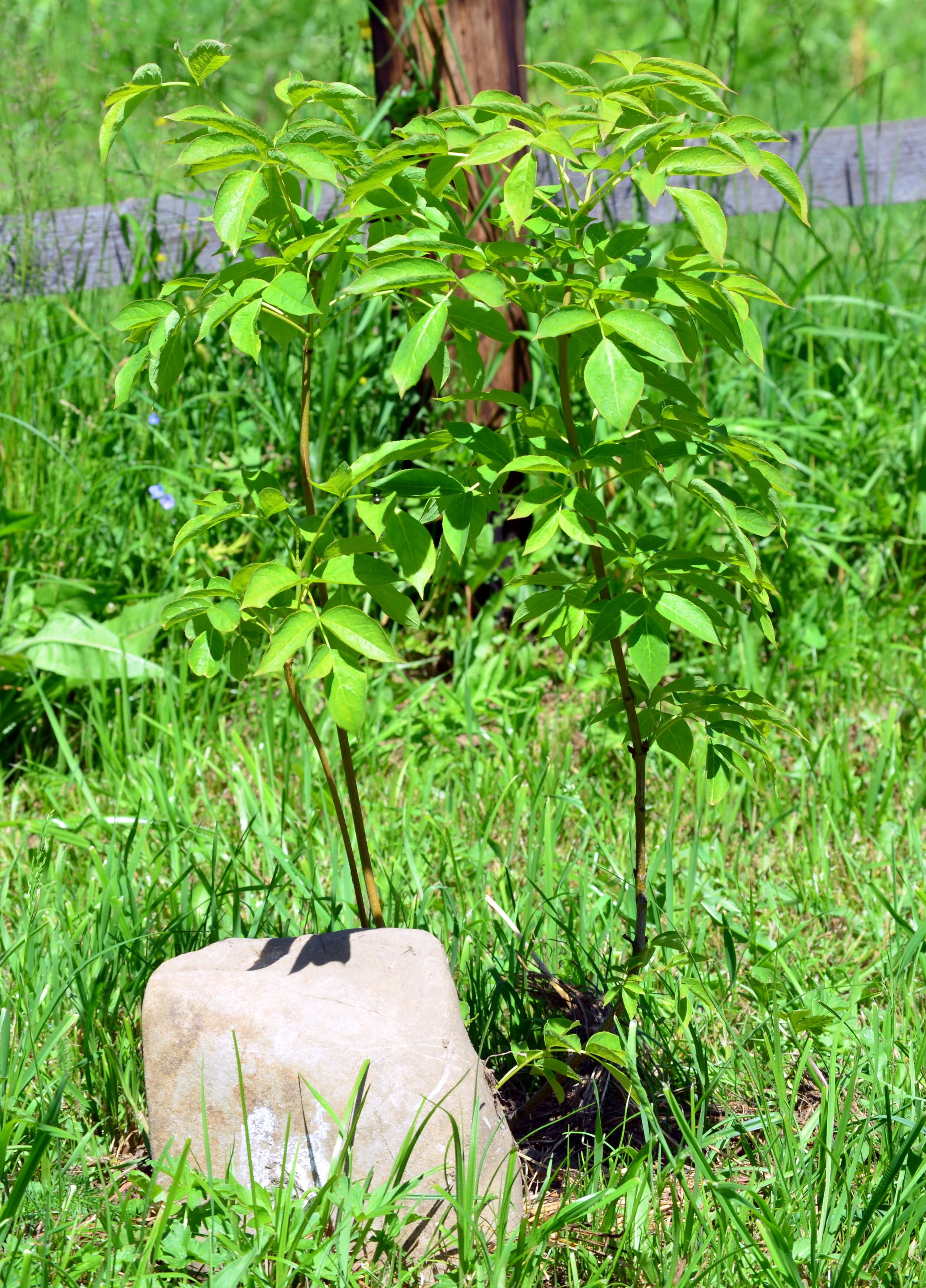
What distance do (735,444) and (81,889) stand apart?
1.43 m

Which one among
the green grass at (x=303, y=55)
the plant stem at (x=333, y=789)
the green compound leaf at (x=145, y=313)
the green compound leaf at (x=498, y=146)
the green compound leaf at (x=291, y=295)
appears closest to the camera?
the green compound leaf at (x=498, y=146)

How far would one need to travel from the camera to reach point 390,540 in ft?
3.86

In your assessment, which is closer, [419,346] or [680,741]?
[419,346]

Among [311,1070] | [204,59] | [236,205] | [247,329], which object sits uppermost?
[204,59]

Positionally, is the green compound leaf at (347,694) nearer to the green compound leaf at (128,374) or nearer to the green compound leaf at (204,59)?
the green compound leaf at (128,374)

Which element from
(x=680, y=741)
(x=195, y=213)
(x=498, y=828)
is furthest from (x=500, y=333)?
(x=195, y=213)

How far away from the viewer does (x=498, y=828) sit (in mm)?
2264

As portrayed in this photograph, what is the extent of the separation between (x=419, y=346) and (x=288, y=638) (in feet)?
1.06

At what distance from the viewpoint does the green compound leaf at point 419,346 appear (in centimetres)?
107

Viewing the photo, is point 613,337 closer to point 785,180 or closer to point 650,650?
point 785,180

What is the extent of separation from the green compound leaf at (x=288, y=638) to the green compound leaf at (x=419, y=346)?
263mm

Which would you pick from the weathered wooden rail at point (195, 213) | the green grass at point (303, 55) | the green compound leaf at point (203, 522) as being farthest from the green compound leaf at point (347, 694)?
the weathered wooden rail at point (195, 213)

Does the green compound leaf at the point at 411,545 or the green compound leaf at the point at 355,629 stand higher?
the green compound leaf at the point at 411,545

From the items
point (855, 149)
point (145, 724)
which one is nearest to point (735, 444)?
point (145, 724)
